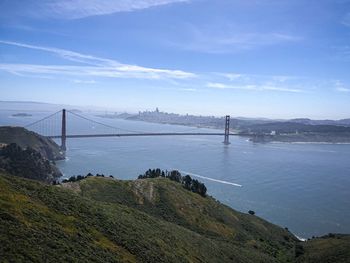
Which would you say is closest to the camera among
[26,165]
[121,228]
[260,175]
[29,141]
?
[121,228]

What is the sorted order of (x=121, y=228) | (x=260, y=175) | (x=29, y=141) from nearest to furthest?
(x=121, y=228) → (x=260, y=175) → (x=29, y=141)

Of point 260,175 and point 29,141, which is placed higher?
point 29,141

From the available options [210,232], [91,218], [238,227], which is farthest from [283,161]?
[91,218]

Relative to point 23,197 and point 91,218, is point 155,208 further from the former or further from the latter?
point 23,197

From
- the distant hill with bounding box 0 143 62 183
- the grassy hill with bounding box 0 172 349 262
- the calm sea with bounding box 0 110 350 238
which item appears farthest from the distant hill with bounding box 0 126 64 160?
the grassy hill with bounding box 0 172 349 262

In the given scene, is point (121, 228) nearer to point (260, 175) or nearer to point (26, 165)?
point (26, 165)

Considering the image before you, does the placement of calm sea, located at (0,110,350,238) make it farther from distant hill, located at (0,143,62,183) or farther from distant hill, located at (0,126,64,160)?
distant hill, located at (0,126,64,160)

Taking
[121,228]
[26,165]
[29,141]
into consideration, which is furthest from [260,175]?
[121,228]
